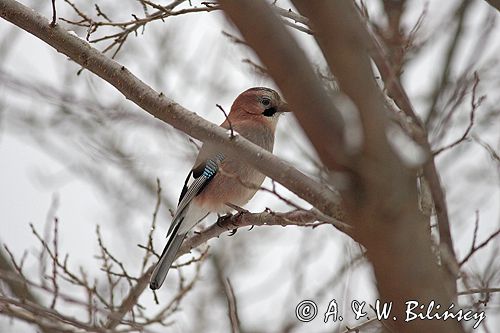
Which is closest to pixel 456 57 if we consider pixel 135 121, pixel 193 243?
pixel 135 121

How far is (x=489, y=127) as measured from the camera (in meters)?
7.66

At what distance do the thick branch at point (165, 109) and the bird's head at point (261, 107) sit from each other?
2.89 m

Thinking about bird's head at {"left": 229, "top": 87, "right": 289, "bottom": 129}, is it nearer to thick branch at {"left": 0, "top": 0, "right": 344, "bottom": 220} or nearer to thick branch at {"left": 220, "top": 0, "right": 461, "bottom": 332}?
thick branch at {"left": 0, "top": 0, "right": 344, "bottom": 220}

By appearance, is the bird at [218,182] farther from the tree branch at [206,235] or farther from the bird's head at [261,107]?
the tree branch at [206,235]

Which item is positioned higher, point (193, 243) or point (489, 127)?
point (489, 127)

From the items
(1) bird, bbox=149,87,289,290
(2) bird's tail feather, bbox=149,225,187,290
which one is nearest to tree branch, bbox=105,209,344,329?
(2) bird's tail feather, bbox=149,225,187,290

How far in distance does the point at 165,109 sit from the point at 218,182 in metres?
2.53

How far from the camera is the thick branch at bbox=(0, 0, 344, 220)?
275cm

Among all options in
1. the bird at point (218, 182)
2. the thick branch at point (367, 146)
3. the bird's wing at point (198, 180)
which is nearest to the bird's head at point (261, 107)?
the bird at point (218, 182)

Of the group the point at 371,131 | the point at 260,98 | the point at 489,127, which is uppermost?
the point at 489,127

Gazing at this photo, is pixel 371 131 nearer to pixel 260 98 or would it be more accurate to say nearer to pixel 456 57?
pixel 260 98

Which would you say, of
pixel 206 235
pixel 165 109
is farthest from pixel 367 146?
pixel 206 235

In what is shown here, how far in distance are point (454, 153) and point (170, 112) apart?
534 centimetres

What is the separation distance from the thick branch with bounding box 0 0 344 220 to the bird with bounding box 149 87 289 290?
5.87 feet
